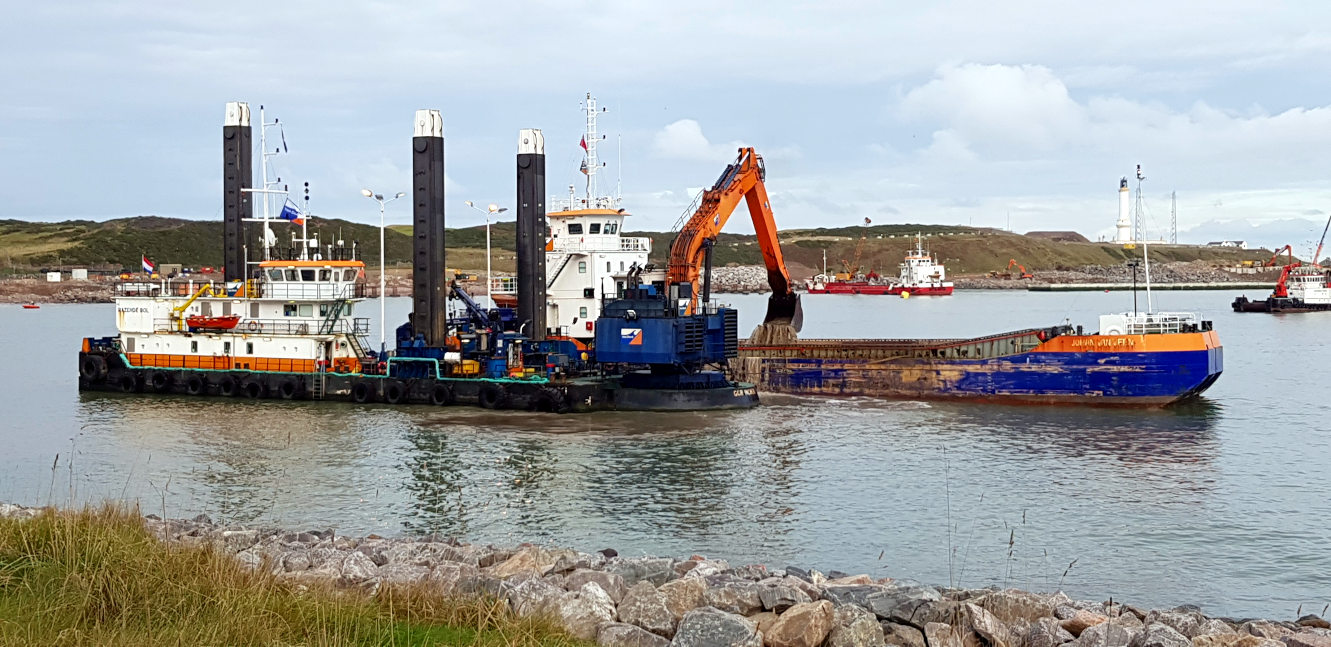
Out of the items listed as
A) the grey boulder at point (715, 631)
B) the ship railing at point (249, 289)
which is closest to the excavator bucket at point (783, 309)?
the ship railing at point (249, 289)

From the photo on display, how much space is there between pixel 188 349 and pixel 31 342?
35.4 meters

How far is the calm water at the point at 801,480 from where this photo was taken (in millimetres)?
17219

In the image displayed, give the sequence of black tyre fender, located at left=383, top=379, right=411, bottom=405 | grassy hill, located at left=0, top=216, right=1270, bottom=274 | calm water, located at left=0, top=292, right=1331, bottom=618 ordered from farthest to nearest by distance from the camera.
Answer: grassy hill, located at left=0, top=216, right=1270, bottom=274 < black tyre fender, located at left=383, top=379, right=411, bottom=405 < calm water, located at left=0, top=292, right=1331, bottom=618

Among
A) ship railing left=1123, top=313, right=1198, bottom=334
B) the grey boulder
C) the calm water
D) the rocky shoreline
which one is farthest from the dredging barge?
the grey boulder

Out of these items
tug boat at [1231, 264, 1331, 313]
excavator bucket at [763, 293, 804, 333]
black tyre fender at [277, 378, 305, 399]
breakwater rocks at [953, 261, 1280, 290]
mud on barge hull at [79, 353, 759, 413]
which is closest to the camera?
mud on barge hull at [79, 353, 759, 413]

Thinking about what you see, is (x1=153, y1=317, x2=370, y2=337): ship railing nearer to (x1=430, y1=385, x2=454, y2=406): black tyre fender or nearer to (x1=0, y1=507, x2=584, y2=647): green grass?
(x1=430, y1=385, x2=454, y2=406): black tyre fender

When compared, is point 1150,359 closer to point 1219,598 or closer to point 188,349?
point 1219,598

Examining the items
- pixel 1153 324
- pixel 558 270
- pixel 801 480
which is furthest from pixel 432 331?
pixel 1153 324

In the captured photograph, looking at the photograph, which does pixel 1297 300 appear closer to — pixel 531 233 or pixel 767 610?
pixel 531 233

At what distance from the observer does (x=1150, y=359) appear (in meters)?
32.6

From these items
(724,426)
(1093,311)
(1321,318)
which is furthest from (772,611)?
(1093,311)

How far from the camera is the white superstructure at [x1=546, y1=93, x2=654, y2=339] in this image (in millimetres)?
38875

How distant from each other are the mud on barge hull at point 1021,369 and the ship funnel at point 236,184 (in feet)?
58.8

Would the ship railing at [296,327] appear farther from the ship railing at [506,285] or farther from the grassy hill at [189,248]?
the grassy hill at [189,248]
